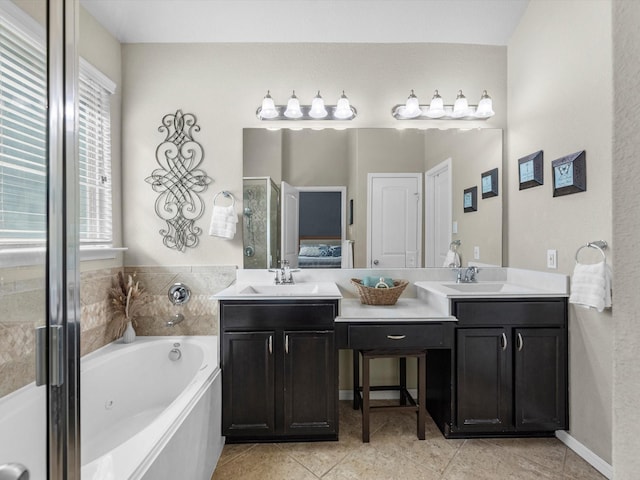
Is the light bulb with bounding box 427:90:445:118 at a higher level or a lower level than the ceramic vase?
higher

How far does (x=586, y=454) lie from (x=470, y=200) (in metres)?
1.68

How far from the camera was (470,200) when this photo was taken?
2.63 metres

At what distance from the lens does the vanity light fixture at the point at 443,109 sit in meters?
2.56

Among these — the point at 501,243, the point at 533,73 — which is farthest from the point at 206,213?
the point at 533,73

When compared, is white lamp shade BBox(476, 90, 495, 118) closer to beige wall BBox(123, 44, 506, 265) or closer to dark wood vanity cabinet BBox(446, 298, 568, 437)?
Answer: beige wall BBox(123, 44, 506, 265)

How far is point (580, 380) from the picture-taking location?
6.66ft

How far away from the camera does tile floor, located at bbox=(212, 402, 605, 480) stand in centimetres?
185

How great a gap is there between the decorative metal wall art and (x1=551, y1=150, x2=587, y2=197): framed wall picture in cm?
232

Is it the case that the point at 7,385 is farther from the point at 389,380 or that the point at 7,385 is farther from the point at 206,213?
the point at 389,380

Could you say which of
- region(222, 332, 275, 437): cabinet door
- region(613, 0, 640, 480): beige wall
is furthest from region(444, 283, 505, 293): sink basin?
region(613, 0, 640, 480): beige wall

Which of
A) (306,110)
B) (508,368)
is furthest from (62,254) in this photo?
(508,368)

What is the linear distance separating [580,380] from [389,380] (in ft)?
3.96

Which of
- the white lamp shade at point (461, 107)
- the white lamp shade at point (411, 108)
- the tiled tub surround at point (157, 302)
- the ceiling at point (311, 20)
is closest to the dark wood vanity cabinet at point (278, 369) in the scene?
the tiled tub surround at point (157, 302)

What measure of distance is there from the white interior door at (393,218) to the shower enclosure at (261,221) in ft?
2.25
